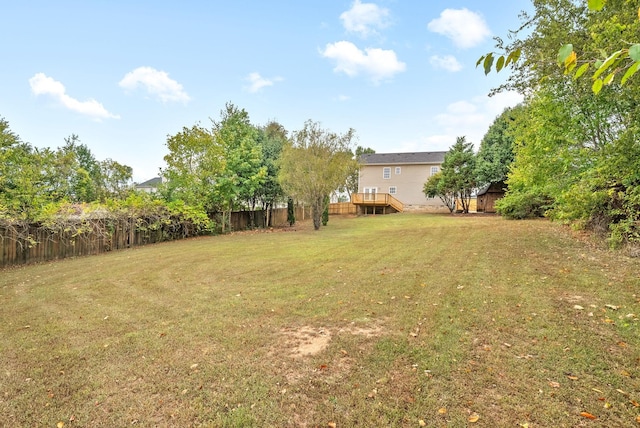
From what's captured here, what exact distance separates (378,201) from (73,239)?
2460 centimetres

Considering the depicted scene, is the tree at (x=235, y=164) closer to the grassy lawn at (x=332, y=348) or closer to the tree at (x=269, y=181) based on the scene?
the tree at (x=269, y=181)

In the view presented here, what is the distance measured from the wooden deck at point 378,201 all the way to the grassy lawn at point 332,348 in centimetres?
2405

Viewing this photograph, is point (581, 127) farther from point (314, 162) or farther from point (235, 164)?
point (235, 164)

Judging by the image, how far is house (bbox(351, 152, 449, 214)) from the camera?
1316 inches

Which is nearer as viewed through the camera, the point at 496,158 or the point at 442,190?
the point at 496,158

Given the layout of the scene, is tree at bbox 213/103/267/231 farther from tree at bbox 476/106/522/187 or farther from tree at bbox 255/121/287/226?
tree at bbox 476/106/522/187

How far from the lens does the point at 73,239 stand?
36.4 feet

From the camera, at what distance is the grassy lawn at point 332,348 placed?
2564 millimetres

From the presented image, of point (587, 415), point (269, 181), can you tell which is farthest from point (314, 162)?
point (587, 415)

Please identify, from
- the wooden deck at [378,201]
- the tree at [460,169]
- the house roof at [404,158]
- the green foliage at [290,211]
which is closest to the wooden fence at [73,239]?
the green foliage at [290,211]

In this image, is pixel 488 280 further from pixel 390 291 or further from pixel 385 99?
pixel 385 99

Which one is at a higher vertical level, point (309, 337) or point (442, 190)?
point (442, 190)

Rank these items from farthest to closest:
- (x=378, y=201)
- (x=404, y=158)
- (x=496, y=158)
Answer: (x=404, y=158) < (x=378, y=201) < (x=496, y=158)

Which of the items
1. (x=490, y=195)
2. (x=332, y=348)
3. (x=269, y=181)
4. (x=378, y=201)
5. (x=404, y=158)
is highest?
(x=404, y=158)
